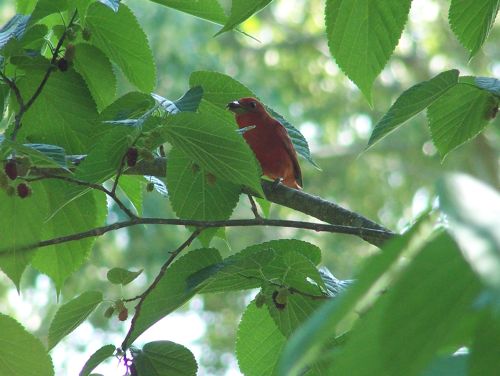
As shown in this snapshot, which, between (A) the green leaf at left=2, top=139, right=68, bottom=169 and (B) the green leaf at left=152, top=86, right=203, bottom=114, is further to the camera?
(B) the green leaf at left=152, top=86, right=203, bottom=114

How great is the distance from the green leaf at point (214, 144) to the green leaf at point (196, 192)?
0.62ft

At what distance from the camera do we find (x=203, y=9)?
1562mm

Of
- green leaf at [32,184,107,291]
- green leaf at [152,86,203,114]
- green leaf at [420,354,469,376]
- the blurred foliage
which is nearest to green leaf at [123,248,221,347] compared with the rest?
green leaf at [152,86,203,114]

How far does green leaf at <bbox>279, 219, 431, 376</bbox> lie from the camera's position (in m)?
0.41

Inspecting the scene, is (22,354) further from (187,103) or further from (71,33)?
(71,33)

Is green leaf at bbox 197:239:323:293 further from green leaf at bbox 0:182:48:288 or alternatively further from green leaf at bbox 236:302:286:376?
green leaf at bbox 0:182:48:288

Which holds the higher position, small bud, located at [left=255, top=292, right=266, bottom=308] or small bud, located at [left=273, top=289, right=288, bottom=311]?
small bud, located at [left=255, top=292, right=266, bottom=308]

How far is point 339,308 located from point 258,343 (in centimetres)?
96

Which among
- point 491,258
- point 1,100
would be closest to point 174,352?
point 1,100

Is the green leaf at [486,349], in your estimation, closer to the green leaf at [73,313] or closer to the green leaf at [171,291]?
the green leaf at [171,291]

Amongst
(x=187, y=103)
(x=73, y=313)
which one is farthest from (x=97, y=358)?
(x=187, y=103)

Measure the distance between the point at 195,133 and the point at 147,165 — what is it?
0.42 m

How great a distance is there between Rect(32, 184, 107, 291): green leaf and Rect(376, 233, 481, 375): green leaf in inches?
45.6

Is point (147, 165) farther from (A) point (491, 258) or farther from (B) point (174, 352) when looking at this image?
(A) point (491, 258)
